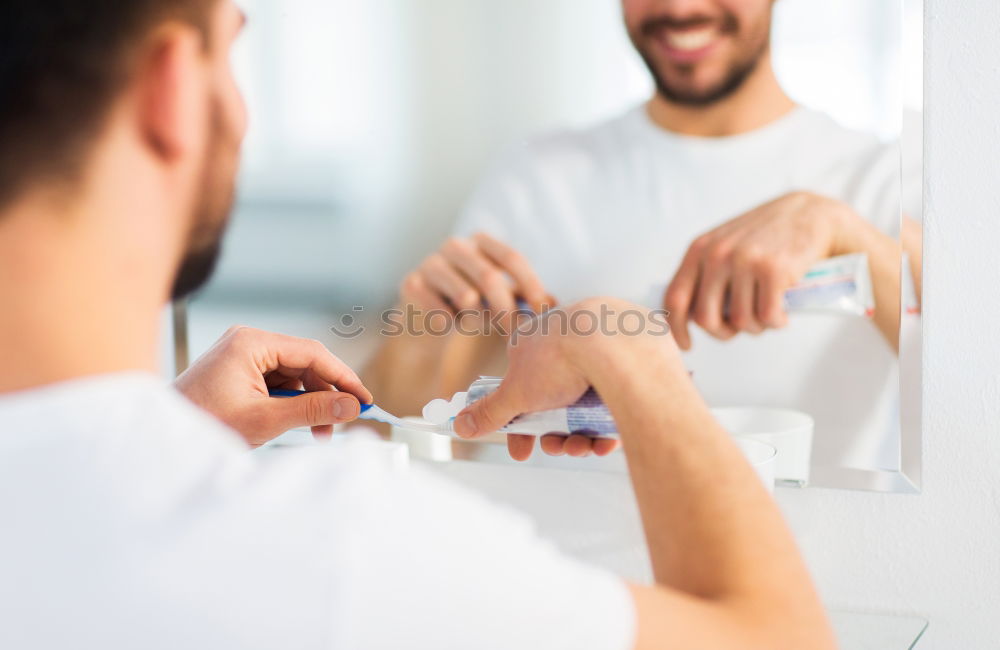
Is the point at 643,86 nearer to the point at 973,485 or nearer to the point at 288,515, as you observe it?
the point at 973,485

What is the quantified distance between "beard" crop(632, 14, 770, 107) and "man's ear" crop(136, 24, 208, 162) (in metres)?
0.47

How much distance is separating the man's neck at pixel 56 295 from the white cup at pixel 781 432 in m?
0.55

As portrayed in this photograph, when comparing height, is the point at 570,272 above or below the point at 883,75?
below

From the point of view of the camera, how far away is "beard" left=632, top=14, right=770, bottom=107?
779 mm

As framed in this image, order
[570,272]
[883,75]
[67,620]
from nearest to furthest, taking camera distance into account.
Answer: [67,620] < [883,75] < [570,272]

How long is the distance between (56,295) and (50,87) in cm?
9

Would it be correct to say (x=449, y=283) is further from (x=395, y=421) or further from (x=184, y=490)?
(x=184, y=490)

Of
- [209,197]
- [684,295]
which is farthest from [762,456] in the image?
[209,197]

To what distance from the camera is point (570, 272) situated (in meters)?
0.87

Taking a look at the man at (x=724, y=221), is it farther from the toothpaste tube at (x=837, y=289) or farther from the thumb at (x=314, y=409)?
the thumb at (x=314, y=409)

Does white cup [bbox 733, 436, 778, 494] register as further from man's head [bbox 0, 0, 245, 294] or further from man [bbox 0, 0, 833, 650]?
man's head [bbox 0, 0, 245, 294]

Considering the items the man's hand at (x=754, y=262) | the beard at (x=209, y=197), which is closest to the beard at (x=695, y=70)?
the man's hand at (x=754, y=262)

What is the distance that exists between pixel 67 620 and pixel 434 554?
0.14 m

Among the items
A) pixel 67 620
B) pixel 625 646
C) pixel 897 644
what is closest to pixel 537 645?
pixel 625 646
